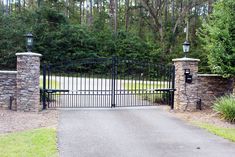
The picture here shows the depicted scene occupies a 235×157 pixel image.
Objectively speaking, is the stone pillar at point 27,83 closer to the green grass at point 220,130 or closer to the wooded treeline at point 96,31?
the green grass at point 220,130

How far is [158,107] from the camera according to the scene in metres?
13.1

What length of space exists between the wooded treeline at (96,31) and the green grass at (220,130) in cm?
1304

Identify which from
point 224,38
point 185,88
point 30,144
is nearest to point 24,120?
point 30,144

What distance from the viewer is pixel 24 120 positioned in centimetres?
977

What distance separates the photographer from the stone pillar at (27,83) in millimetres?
11273

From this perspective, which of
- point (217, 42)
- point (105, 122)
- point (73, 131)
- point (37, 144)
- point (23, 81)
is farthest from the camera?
point (217, 42)

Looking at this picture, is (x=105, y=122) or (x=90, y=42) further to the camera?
(x=90, y=42)

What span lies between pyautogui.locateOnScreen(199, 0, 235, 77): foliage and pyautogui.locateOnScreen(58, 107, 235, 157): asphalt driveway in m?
2.82

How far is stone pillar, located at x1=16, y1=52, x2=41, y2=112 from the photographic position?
11.3 metres

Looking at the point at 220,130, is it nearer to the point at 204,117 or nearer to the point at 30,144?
the point at 204,117

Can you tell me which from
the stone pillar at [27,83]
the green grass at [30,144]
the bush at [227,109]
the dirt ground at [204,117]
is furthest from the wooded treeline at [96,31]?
the green grass at [30,144]

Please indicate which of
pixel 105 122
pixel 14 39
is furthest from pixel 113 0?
pixel 105 122

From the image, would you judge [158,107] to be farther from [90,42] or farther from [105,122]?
[90,42]

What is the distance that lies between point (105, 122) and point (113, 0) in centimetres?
2788
